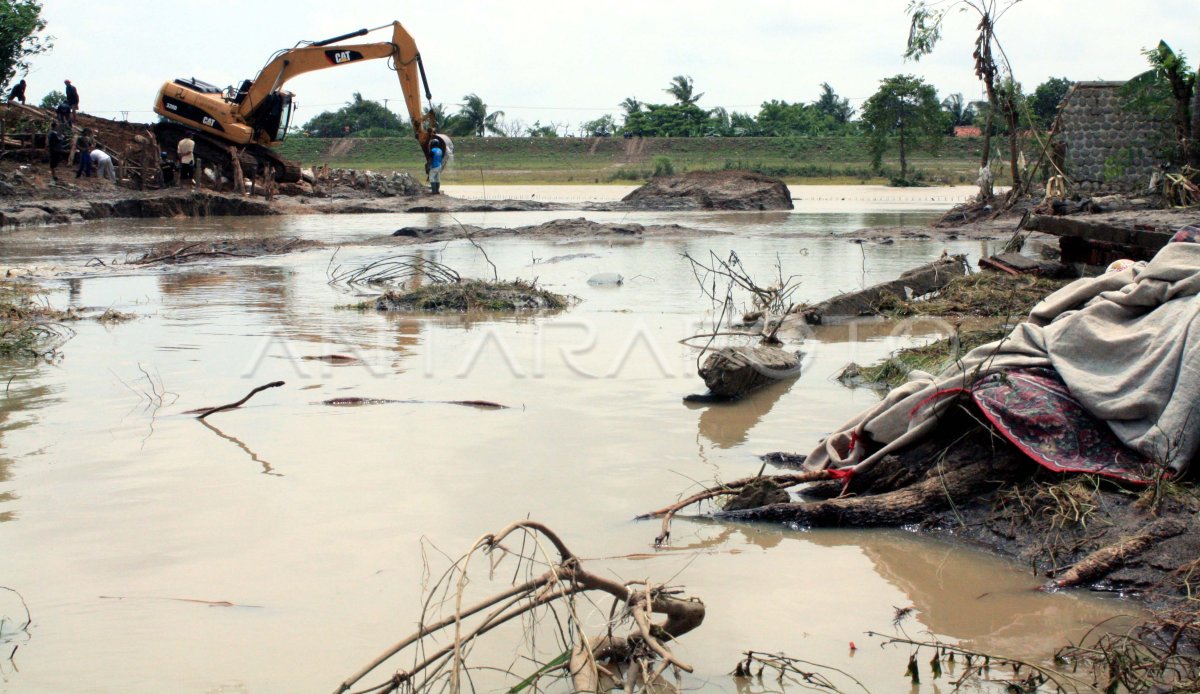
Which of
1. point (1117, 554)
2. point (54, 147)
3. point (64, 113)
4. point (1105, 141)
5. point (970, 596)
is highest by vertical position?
point (64, 113)

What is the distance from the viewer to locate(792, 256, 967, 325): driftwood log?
8938mm

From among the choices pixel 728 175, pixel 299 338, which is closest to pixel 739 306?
pixel 299 338

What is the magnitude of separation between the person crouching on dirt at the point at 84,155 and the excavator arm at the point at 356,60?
4.30 metres

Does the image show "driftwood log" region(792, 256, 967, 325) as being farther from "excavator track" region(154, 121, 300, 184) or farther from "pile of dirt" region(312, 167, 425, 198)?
"pile of dirt" region(312, 167, 425, 198)

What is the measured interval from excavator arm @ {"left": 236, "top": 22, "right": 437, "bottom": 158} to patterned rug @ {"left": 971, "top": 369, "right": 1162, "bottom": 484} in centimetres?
2178

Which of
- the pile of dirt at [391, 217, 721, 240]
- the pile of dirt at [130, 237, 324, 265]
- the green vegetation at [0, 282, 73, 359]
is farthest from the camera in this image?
the pile of dirt at [391, 217, 721, 240]

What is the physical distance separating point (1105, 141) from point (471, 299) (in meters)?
14.3

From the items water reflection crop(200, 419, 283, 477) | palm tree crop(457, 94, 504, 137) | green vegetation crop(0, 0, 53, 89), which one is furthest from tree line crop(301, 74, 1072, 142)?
water reflection crop(200, 419, 283, 477)

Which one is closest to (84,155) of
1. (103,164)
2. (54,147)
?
(103,164)

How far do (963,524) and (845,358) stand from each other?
359 centimetres

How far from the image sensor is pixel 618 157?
57094 mm

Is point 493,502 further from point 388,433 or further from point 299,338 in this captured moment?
point 299,338

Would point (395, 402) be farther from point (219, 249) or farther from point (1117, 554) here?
point (219, 249)

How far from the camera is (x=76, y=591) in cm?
345
